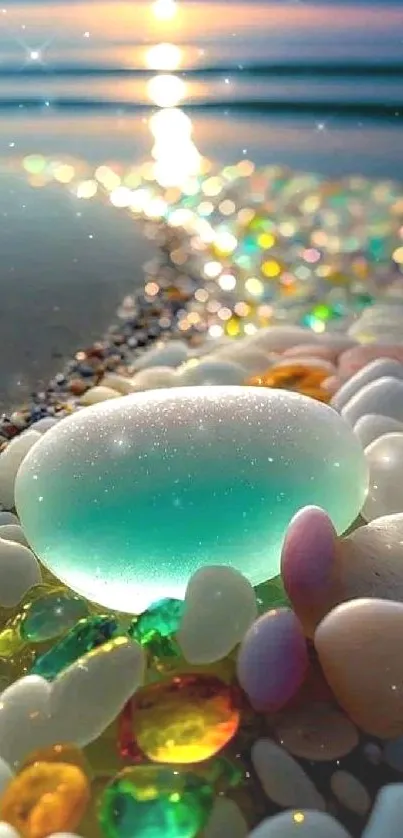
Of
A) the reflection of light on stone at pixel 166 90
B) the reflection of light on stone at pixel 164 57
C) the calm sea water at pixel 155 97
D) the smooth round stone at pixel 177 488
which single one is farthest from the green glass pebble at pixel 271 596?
the reflection of light on stone at pixel 164 57

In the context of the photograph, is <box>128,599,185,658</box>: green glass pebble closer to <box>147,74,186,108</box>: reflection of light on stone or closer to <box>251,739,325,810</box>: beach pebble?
<box>251,739,325,810</box>: beach pebble

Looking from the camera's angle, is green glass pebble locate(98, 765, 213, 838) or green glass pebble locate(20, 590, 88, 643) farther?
green glass pebble locate(20, 590, 88, 643)

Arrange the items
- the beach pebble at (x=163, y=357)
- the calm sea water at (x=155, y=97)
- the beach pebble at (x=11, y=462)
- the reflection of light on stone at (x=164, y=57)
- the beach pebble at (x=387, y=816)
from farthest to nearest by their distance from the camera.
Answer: the reflection of light on stone at (x=164, y=57)
the calm sea water at (x=155, y=97)
the beach pebble at (x=163, y=357)
the beach pebble at (x=11, y=462)
the beach pebble at (x=387, y=816)

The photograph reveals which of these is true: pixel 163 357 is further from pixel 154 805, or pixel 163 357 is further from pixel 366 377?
→ pixel 154 805

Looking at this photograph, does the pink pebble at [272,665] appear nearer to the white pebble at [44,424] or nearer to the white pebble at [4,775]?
the white pebble at [4,775]

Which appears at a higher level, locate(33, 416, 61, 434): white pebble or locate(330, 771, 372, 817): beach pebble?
locate(33, 416, 61, 434): white pebble

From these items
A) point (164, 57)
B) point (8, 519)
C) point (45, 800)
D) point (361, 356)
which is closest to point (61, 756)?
point (45, 800)

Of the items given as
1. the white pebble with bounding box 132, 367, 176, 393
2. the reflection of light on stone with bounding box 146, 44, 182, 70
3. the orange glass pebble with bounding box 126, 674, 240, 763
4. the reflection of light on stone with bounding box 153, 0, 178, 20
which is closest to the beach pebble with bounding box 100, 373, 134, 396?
the white pebble with bounding box 132, 367, 176, 393
